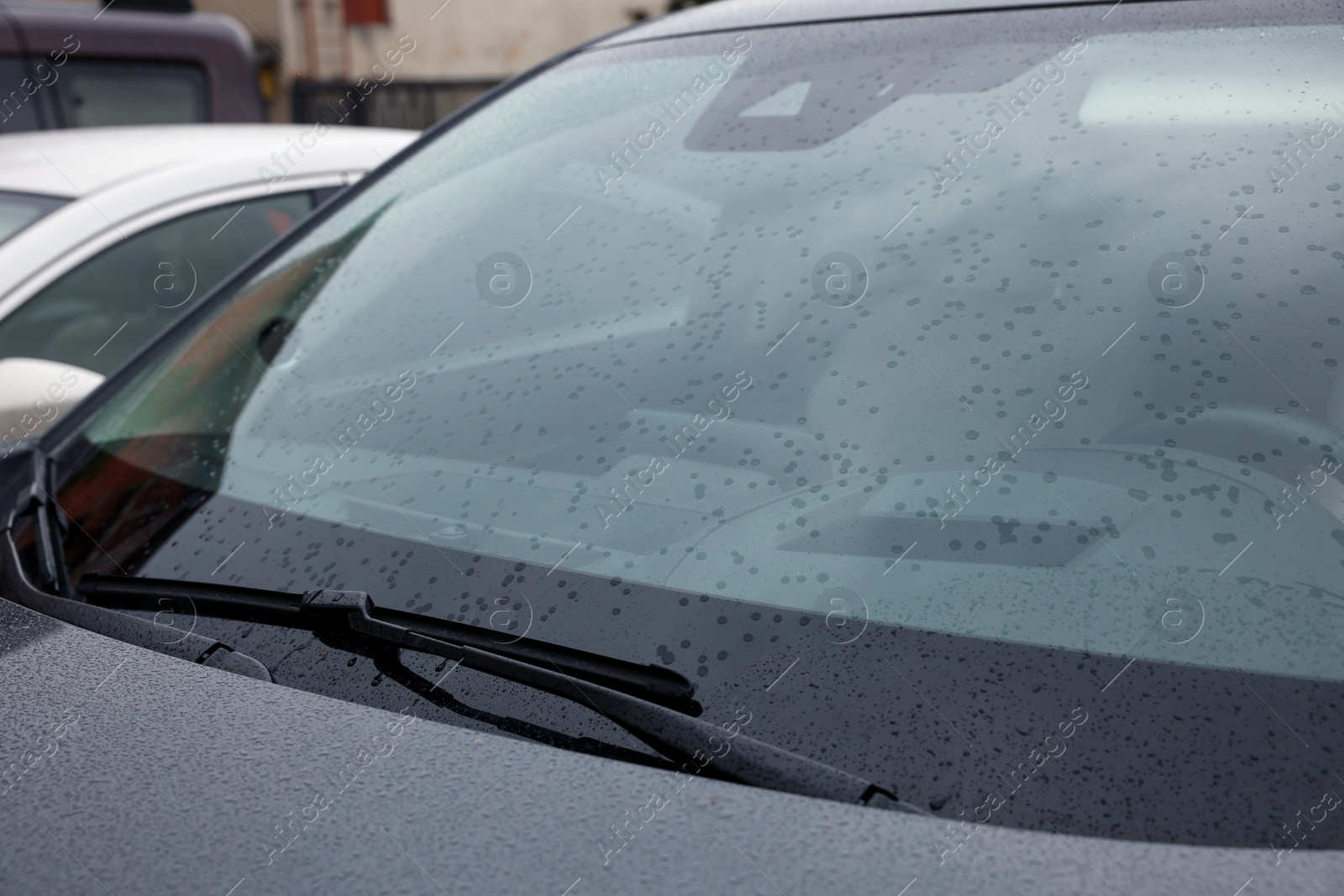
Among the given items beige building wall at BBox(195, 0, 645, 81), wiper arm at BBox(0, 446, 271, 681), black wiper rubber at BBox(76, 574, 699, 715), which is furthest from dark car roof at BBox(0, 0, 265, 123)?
beige building wall at BBox(195, 0, 645, 81)

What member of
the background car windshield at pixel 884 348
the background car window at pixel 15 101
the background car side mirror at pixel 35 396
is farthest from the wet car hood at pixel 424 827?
the background car window at pixel 15 101

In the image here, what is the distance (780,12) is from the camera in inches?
71.4

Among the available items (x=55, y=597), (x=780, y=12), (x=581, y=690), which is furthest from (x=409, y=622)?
(x=780, y=12)

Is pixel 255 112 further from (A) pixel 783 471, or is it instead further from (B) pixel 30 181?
(A) pixel 783 471

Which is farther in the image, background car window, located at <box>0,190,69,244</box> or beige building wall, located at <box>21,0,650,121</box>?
beige building wall, located at <box>21,0,650,121</box>

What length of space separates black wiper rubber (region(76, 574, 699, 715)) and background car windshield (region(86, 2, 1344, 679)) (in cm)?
5

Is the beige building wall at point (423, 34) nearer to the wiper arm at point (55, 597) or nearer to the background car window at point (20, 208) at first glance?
the background car window at point (20, 208)

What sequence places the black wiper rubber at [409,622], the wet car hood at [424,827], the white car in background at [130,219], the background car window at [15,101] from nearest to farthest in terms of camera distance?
the wet car hood at [424,827], the black wiper rubber at [409,622], the white car in background at [130,219], the background car window at [15,101]

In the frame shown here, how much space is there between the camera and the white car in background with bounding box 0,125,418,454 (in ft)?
9.64

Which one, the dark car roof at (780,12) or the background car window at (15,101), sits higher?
the dark car roof at (780,12)

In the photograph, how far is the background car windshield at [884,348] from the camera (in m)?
1.04

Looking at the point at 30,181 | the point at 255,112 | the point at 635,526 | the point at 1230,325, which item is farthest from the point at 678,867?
the point at 255,112

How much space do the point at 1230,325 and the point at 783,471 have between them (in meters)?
0.46

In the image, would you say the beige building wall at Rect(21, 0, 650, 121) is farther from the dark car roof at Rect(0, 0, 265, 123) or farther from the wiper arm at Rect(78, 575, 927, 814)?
the wiper arm at Rect(78, 575, 927, 814)
